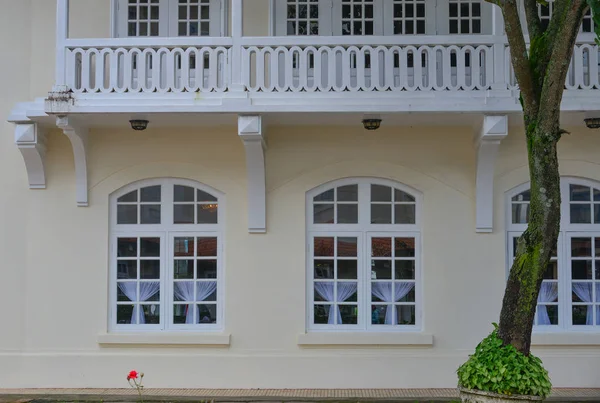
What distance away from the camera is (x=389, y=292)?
10445 millimetres

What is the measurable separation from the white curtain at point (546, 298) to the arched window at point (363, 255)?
176cm

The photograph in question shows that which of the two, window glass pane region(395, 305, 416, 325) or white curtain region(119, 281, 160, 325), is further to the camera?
white curtain region(119, 281, 160, 325)

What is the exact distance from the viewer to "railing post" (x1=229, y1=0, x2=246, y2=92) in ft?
31.4

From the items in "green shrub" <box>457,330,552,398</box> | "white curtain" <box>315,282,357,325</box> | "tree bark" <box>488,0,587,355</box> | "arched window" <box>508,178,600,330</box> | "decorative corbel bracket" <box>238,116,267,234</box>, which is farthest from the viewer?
"white curtain" <box>315,282,357,325</box>

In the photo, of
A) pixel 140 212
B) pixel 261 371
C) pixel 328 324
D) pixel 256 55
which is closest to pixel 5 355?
pixel 140 212

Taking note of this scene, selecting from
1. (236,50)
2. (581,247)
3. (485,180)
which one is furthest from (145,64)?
(581,247)

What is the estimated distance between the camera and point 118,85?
9875 millimetres

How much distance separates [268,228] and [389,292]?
6.54 feet

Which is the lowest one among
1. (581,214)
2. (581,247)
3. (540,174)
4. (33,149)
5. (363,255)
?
(363,255)

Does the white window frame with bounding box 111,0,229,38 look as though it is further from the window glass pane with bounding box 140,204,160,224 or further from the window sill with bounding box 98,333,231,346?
the window sill with bounding box 98,333,231,346

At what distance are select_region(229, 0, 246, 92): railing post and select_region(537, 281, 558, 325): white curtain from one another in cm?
519

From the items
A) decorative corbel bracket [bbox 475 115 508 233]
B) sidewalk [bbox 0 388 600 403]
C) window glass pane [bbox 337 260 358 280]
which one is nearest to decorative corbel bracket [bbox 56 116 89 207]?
sidewalk [bbox 0 388 600 403]

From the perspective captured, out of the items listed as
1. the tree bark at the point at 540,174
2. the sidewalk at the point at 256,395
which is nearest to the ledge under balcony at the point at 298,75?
the tree bark at the point at 540,174

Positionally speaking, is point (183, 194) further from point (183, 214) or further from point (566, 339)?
point (566, 339)
